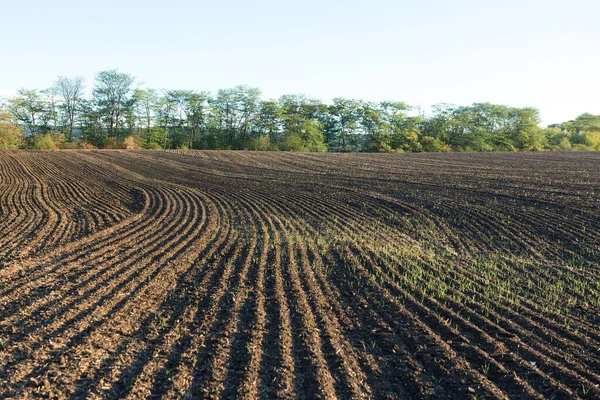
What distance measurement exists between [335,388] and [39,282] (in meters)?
7.15

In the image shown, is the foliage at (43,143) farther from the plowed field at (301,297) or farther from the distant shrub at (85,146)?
the plowed field at (301,297)

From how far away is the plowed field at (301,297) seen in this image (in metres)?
5.48

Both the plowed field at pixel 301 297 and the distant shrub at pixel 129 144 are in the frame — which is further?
the distant shrub at pixel 129 144

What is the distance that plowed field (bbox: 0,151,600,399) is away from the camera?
A: 18.0ft

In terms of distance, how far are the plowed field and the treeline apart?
4220 centimetres

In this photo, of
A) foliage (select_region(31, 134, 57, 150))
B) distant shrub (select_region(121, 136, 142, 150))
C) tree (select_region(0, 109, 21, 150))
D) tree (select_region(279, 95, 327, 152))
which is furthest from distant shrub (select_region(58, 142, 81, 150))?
tree (select_region(279, 95, 327, 152))

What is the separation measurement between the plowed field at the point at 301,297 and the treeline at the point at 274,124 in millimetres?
42199

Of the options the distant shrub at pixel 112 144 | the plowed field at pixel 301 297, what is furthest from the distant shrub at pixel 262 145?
the plowed field at pixel 301 297

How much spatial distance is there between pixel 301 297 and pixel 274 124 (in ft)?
193

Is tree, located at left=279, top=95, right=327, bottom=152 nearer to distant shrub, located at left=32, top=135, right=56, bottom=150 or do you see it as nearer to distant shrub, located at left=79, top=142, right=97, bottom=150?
distant shrub, located at left=79, top=142, right=97, bottom=150

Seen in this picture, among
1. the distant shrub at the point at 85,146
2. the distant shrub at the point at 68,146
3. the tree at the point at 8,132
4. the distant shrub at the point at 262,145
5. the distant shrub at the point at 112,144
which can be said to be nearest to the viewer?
the tree at the point at 8,132

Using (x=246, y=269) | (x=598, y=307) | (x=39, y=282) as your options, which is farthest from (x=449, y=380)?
(x=39, y=282)

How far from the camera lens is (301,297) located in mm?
8359

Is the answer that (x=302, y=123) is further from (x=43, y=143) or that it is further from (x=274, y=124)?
(x=43, y=143)
